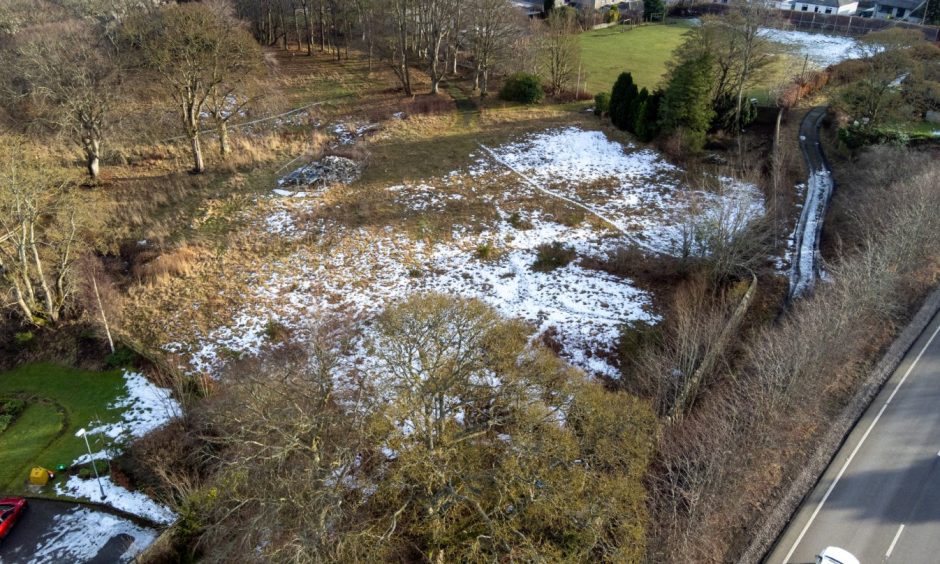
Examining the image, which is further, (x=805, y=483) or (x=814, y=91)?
(x=814, y=91)

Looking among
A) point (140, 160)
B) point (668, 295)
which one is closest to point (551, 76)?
point (668, 295)

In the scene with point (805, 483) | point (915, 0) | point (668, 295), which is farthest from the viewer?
point (915, 0)

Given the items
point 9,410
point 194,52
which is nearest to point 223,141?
point 194,52

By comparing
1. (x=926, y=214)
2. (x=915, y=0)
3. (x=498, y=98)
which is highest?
(x=915, y=0)

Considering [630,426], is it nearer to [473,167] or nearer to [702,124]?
[473,167]

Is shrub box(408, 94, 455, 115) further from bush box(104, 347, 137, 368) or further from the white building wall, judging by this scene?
the white building wall

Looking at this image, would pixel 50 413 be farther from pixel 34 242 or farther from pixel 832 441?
pixel 832 441

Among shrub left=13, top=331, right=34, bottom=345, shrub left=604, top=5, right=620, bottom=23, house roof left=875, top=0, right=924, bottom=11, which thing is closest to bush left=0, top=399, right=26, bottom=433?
shrub left=13, top=331, right=34, bottom=345
